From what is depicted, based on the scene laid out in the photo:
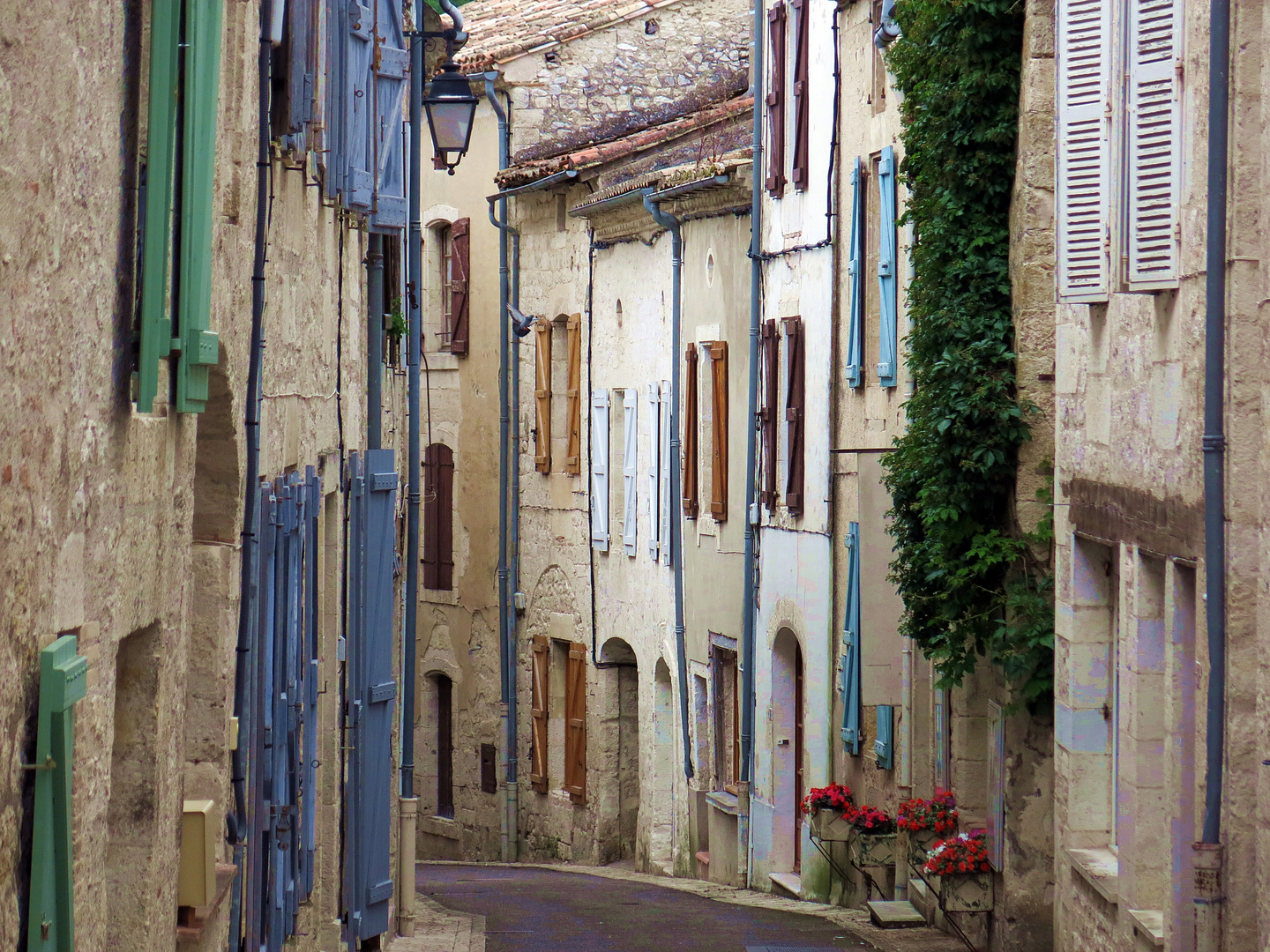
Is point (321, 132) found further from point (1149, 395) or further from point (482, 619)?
point (482, 619)

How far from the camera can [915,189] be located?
11.7 meters

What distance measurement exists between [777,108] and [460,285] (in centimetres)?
746

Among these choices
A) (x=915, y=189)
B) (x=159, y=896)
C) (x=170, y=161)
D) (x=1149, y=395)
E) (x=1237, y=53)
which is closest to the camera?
(x=170, y=161)

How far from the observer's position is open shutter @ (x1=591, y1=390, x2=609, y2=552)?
68.3ft

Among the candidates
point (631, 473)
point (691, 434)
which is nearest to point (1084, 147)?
point (691, 434)

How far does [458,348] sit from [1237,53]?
57.3ft

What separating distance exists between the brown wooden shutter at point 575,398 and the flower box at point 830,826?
7.94 m

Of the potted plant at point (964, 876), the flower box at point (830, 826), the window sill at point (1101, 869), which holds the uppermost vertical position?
the window sill at point (1101, 869)

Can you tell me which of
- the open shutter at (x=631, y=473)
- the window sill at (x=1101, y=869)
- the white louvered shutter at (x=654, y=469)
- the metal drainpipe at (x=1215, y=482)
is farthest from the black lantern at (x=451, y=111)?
the open shutter at (x=631, y=473)

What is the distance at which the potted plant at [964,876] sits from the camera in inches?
440

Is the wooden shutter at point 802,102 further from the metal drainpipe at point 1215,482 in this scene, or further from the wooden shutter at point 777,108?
the metal drainpipe at point 1215,482

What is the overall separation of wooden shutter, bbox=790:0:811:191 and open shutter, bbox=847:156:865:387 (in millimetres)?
1435

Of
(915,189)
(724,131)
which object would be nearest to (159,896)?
(915,189)

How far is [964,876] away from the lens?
11211 millimetres
